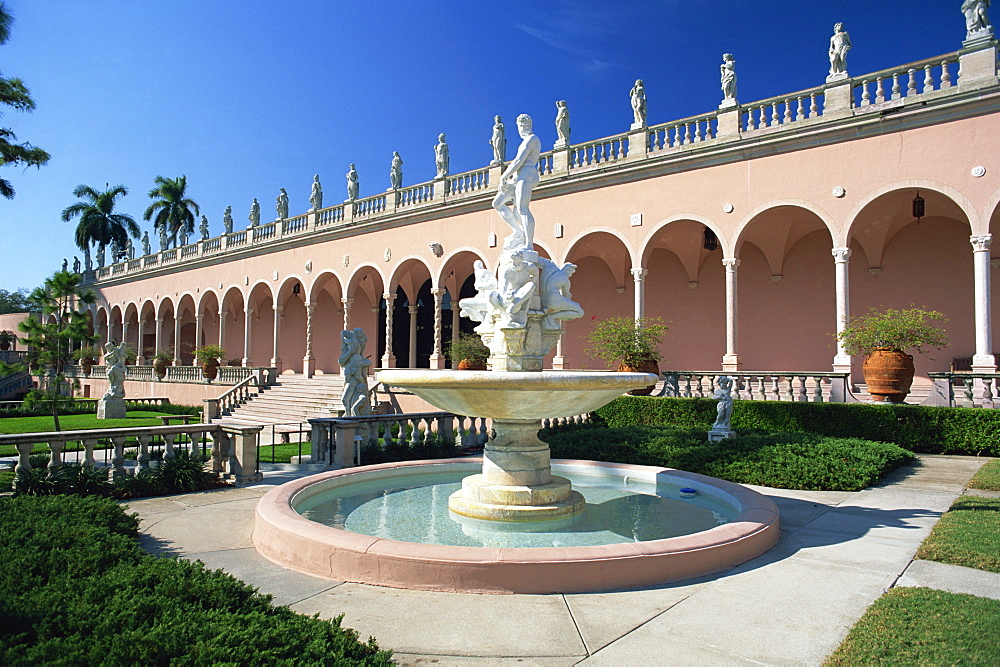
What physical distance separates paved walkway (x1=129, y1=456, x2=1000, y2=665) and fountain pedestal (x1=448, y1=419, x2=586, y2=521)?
1828 mm

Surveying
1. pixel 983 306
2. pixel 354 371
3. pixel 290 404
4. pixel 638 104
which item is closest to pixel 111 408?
pixel 290 404

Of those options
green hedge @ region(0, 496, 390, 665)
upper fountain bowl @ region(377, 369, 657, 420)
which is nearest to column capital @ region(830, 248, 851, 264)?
upper fountain bowl @ region(377, 369, 657, 420)

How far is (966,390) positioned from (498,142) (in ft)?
48.3

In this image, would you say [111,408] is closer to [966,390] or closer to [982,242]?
[966,390]

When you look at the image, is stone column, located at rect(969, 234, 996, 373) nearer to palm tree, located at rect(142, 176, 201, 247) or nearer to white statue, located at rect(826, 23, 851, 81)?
white statue, located at rect(826, 23, 851, 81)

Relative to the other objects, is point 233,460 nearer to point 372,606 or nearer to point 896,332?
point 372,606

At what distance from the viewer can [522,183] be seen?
24.2 feet

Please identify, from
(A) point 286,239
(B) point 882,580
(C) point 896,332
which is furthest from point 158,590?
(A) point 286,239

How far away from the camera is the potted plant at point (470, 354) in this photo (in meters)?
17.5

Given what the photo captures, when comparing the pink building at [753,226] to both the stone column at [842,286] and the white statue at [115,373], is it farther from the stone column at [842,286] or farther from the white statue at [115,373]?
the white statue at [115,373]

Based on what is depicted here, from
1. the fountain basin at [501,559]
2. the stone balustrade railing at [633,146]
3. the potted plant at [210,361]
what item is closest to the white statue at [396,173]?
the stone balustrade railing at [633,146]

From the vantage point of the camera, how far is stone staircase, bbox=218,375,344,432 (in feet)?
61.6

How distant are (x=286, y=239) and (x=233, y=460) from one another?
22.2 metres

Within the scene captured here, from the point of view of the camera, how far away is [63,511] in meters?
4.91
